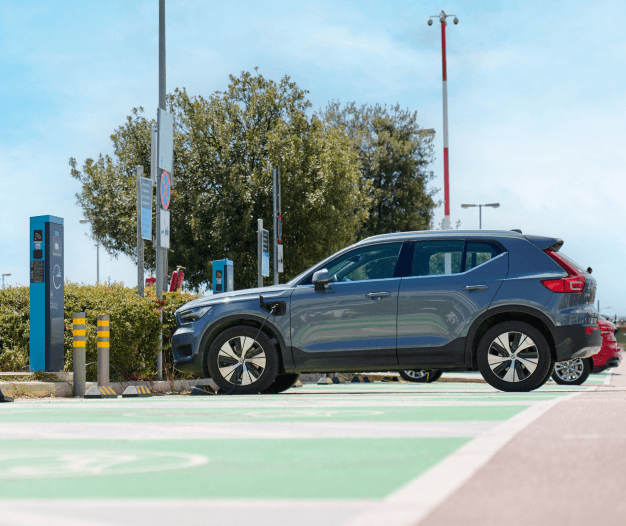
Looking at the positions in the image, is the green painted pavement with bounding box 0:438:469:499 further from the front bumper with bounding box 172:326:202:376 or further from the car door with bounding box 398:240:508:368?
the front bumper with bounding box 172:326:202:376

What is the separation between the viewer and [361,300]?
987 cm

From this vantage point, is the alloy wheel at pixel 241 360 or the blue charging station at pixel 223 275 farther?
the blue charging station at pixel 223 275

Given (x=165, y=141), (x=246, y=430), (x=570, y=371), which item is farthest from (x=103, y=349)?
(x=570, y=371)

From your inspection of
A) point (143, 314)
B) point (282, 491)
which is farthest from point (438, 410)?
point (143, 314)

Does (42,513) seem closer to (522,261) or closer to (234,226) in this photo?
(522,261)

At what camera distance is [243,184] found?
3275 centimetres

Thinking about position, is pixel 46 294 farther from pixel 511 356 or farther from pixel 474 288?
pixel 511 356

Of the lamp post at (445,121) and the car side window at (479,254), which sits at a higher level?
the lamp post at (445,121)

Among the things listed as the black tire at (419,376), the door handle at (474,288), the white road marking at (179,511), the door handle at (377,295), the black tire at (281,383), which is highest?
the door handle at (474,288)

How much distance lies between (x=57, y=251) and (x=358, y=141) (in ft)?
115

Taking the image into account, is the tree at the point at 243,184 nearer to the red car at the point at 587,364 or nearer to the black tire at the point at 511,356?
the red car at the point at 587,364

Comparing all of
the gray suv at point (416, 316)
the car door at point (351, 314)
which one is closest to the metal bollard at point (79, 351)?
the gray suv at point (416, 316)

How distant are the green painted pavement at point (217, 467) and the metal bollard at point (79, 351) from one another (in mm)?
5992

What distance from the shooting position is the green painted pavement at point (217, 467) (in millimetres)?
3826
